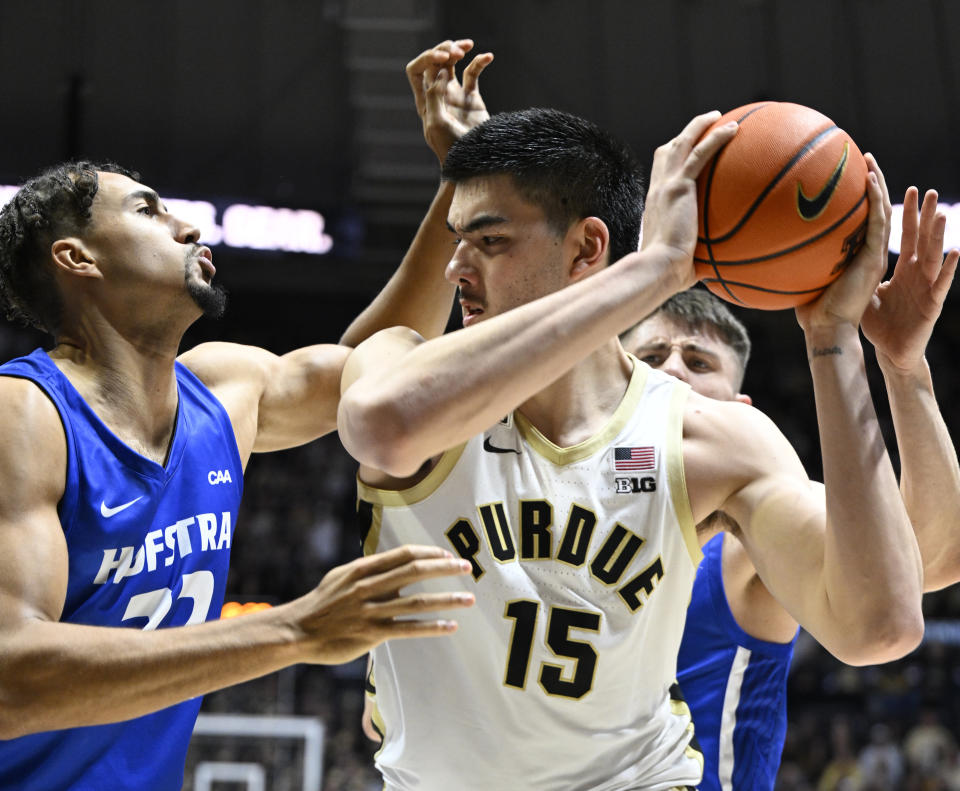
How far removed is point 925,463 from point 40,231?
2.57 meters

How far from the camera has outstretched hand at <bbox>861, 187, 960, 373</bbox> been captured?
2607 millimetres

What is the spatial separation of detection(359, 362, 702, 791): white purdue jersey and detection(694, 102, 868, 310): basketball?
0.53 m

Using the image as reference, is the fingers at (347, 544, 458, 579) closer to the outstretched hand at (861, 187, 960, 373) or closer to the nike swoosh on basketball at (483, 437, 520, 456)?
the nike swoosh on basketball at (483, 437, 520, 456)

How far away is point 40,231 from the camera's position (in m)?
3.23

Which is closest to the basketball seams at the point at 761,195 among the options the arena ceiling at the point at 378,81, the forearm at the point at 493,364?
the forearm at the point at 493,364

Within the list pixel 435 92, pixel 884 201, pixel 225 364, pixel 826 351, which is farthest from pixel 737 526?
pixel 225 364

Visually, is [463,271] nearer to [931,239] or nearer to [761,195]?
[761,195]

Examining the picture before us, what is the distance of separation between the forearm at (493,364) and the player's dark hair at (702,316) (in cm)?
151

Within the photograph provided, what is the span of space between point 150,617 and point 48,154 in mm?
13659

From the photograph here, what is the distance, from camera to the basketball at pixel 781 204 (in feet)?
7.68

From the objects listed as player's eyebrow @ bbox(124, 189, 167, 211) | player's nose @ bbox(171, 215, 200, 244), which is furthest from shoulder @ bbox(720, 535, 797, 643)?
player's eyebrow @ bbox(124, 189, 167, 211)

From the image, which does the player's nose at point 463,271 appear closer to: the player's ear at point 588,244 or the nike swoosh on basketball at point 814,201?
the player's ear at point 588,244

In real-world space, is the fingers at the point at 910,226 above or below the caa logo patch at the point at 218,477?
above

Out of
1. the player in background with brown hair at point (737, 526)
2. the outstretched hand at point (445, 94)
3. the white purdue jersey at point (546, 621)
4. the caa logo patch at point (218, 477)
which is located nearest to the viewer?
the white purdue jersey at point (546, 621)
